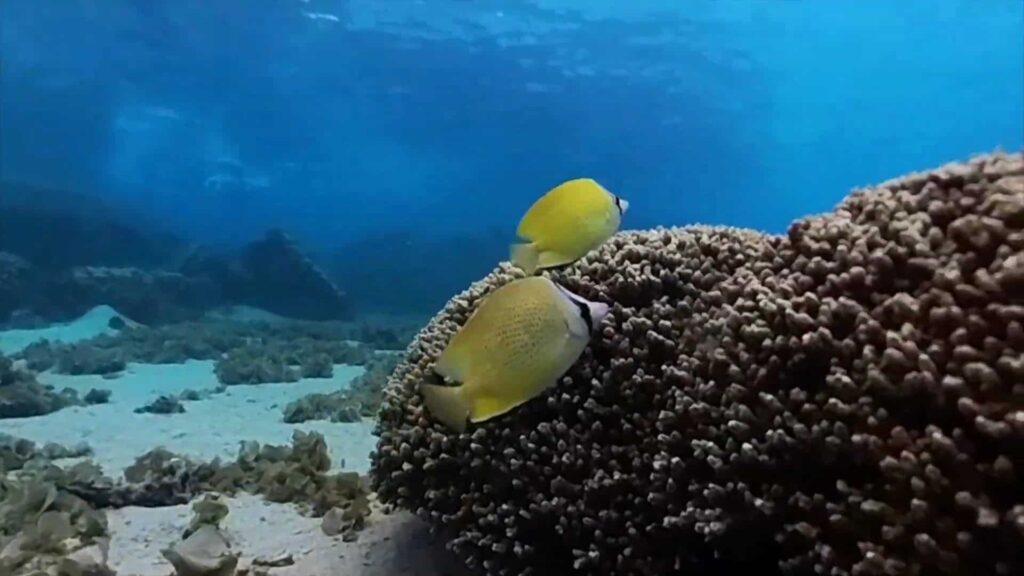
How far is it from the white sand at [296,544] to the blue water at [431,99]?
2455cm

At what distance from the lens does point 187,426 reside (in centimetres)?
755

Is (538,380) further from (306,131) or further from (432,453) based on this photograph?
(306,131)

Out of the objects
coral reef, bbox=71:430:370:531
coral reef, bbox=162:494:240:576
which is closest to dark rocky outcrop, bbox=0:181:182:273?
coral reef, bbox=71:430:370:531

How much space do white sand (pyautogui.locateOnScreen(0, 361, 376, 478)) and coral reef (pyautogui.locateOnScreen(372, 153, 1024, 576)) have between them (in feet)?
9.53

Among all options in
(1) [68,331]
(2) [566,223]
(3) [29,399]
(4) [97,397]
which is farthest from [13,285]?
(2) [566,223]

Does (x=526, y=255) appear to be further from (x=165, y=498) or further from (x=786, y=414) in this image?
(x=165, y=498)

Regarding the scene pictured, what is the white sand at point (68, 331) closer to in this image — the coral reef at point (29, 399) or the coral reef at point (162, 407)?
the coral reef at point (29, 399)

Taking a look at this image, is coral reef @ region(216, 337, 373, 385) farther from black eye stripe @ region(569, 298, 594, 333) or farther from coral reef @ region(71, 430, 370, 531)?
black eye stripe @ region(569, 298, 594, 333)

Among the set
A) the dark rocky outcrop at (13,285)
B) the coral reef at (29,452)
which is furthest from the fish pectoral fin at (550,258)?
the dark rocky outcrop at (13,285)

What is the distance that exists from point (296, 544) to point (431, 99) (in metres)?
46.2

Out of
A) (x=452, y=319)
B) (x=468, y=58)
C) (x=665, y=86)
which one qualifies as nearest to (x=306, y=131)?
(x=468, y=58)

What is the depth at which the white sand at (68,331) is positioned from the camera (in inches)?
623

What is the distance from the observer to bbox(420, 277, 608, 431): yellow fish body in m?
2.45

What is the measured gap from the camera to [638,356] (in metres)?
3.08
